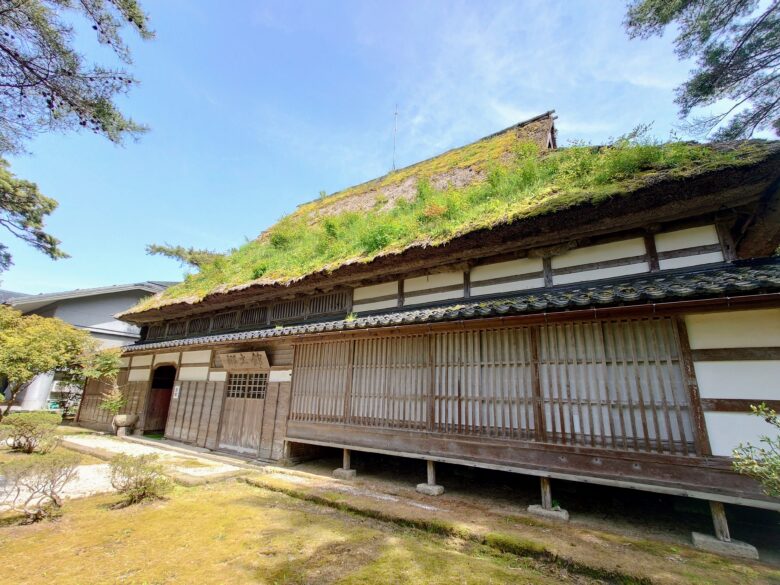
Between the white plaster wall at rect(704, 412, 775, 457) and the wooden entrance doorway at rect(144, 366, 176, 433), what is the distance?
1442cm

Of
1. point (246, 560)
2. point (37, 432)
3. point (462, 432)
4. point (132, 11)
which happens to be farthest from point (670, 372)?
point (37, 432)

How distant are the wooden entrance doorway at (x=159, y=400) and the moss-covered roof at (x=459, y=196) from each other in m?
2.48

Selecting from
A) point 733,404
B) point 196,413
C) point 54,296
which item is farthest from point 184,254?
point 733,404

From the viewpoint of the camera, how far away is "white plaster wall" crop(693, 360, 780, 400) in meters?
4.07

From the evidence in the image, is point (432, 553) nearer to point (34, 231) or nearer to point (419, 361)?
point (419, 361)

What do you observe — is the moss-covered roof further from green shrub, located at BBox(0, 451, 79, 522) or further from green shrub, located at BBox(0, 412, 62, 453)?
green shrub, located at BBox(0, 451, 79, 522)

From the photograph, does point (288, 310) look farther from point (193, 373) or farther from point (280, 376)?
point (193, 373)

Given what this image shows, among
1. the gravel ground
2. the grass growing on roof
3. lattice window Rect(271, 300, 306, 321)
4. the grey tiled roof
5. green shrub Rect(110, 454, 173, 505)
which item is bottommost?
the gravel ground

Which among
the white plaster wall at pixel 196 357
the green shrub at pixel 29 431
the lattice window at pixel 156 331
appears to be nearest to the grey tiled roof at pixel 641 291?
the white plaster wall at pixel 196 357

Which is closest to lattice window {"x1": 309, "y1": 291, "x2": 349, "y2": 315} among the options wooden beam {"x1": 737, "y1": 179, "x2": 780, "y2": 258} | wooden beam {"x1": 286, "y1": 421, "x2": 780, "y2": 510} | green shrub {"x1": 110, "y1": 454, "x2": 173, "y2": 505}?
wooden beam {"x1": 286, "y1": 421, "x2": 780, "y2": 510}

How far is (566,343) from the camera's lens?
5285mm

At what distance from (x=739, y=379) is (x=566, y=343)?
1847 millimetres

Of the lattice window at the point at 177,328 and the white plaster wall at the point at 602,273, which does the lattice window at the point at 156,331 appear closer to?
the lattice window at the point at 177,328

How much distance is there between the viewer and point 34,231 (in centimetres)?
1520
